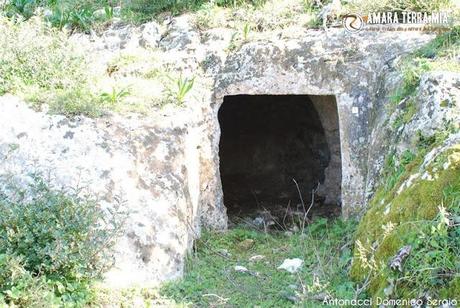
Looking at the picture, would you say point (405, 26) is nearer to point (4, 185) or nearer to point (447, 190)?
point (447, 190)

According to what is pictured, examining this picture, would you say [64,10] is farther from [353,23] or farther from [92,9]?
[353,23]

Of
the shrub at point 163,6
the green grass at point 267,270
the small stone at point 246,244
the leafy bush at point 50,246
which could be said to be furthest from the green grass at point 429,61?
the leafy bush at point 50,246

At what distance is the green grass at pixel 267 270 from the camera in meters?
4.77

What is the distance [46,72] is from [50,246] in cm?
265

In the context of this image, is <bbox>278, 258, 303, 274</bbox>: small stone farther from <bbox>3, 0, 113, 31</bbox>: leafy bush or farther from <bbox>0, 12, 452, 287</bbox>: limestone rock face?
<bbox>3, 0, 113, 31</bbox>: leafy bush

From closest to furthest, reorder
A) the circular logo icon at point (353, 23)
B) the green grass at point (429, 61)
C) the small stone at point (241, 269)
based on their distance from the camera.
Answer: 1. the small stone at point (241, 269)
2. the green grass at point (429, 61)
3. the circular logo icon at point (353, 23)

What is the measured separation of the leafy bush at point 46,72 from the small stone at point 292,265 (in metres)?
2.32

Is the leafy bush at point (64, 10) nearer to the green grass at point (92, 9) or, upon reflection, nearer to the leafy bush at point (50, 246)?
the green grass at point (92, 9)

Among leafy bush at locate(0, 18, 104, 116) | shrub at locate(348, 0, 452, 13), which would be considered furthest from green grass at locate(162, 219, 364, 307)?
shrub at locate(348, 0, 452, 13)

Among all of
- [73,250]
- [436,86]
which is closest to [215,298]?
[73,250]

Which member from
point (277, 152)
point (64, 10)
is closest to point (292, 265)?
point (64, 10)

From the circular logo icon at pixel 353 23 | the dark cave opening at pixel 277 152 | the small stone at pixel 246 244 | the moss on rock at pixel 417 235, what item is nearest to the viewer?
the moss on rock at pixel 417 235

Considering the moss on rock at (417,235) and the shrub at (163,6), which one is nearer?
the moss on rock at (417,235)

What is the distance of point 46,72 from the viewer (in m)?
6.41
